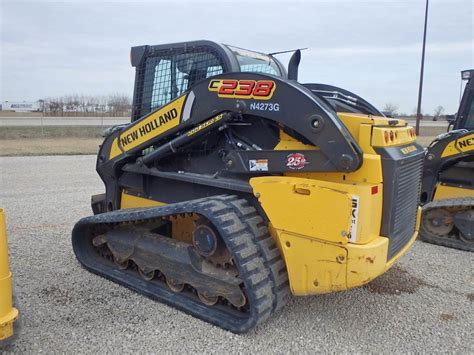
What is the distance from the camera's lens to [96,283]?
14.5ft

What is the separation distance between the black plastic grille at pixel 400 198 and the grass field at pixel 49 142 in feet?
48.3

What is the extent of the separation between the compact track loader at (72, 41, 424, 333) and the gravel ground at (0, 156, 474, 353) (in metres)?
0.21

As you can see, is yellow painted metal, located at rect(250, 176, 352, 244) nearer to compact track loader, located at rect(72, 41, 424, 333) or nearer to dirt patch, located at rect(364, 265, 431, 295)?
compact track loader, located at rect(72, 41, 424, 333)

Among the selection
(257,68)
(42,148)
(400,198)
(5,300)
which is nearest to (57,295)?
(5,300)

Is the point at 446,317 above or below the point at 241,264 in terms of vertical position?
below

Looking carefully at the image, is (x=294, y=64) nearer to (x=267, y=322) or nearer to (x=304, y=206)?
(x=304, y=206)

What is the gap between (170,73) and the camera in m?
4.76

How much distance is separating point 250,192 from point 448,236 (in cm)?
382

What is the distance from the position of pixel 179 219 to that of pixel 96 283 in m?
1.05

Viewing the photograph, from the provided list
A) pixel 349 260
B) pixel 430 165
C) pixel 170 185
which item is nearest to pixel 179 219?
pixel 170 185

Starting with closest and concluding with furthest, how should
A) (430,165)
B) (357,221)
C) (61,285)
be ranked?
(357,221) < (61,285) < (430,165)

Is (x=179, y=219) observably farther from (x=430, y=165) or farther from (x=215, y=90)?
(x=430, y=165)

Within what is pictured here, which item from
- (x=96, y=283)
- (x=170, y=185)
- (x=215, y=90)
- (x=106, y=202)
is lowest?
(x=96, y=283)

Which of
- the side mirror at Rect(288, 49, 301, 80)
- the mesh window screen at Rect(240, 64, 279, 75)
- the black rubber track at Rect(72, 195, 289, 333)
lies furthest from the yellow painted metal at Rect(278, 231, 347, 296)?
the mesh window screen at Rect(240, 64, 279, 75)
